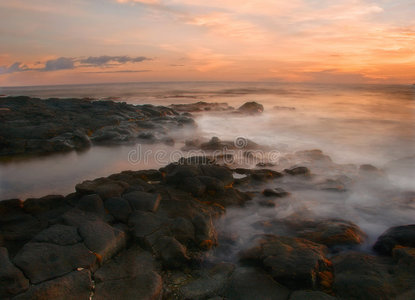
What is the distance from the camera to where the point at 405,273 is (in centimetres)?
365

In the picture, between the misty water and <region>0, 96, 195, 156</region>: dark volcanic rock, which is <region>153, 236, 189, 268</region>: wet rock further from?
<region>0, 96, 195, 156</region>: dark volcanic rock

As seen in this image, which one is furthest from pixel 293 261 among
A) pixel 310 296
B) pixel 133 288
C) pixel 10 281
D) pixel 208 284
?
pixel 10 281

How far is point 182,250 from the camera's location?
4.20 meters

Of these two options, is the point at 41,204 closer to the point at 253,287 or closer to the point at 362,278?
the point at 253,287

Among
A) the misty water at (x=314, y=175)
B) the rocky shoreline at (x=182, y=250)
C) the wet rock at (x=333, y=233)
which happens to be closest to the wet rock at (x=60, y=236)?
the rocky shoreline at (x=182, y=250)

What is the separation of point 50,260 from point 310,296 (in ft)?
10.8

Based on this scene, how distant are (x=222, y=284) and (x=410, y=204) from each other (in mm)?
5706

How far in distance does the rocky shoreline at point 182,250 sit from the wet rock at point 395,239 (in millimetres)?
17

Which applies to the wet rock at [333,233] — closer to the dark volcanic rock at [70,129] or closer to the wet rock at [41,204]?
the wet rock at [41,204]

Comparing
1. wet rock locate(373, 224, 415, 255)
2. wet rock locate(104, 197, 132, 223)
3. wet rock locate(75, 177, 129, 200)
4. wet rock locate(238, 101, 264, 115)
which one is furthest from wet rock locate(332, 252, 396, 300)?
wet rock locate(238, 101, 264, 115)

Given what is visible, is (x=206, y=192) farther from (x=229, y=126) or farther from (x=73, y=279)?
(x=229, y=126)

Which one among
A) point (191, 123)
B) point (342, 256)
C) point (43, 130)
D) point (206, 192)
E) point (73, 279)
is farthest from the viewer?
point (191, 123)

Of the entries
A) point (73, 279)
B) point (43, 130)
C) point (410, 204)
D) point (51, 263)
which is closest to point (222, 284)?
point (73, 279)

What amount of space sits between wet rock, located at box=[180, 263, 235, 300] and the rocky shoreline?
1 cm
